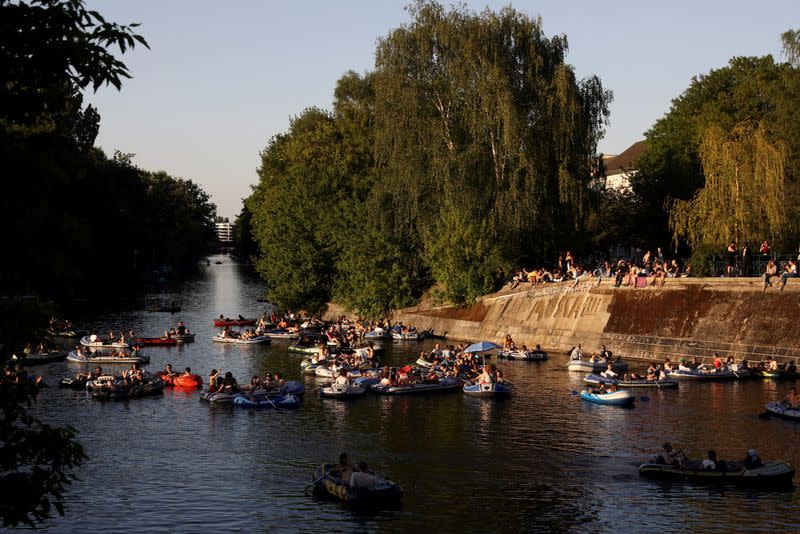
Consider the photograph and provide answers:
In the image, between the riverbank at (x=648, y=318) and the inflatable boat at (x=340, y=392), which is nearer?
the inflatable boat at (x=340, y=392)

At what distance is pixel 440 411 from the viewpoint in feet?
159

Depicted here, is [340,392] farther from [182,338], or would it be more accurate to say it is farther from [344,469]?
[182,338]

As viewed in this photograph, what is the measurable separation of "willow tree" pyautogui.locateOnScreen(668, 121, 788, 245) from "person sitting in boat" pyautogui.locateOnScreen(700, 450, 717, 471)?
32.5m

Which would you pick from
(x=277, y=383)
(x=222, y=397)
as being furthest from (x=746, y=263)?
(x=222, y=397)

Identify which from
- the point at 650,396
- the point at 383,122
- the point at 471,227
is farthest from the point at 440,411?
the point at 383,122

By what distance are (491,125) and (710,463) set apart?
4058 centimetres

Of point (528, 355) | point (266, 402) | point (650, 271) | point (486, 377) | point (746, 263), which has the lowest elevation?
point (266, 402)

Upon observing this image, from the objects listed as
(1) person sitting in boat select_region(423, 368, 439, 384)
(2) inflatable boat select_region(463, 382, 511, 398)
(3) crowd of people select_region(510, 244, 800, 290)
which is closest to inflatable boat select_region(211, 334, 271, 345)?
(3) crowd of people select_region(510, 244, 800, 290)

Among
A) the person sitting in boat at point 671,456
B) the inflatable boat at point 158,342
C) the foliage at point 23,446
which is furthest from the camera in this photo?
the inflatable boat at point 158,342

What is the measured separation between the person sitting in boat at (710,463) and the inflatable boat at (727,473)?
0.10 m

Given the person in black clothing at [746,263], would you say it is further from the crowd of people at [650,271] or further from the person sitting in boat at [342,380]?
the person sitting in boat at [342,380]

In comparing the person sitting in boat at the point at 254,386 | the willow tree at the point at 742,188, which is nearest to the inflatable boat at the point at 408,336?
the willow tree at the point at 742,188

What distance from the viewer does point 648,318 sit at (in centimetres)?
6375

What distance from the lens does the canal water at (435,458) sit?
31.1 m
